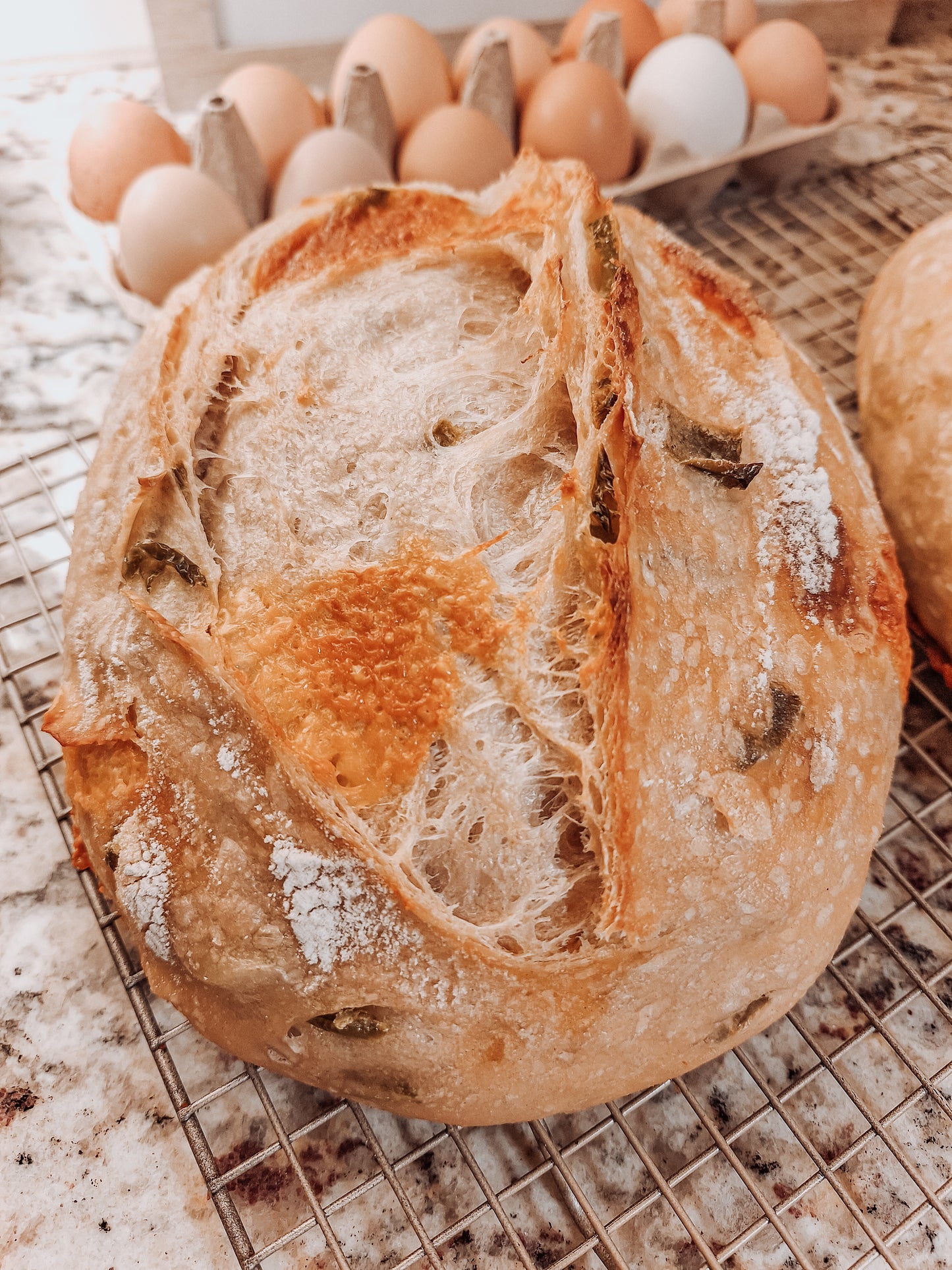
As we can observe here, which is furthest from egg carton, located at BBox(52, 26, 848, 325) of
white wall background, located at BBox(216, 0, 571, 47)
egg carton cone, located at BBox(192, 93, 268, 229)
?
white wall background, located at BBox(216, 0, 571, 47)

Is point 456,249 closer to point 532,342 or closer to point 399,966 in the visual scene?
point 532,342

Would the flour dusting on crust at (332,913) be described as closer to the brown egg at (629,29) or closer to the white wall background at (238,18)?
the brown egg at (629,29)

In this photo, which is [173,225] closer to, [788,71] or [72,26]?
[788,71]

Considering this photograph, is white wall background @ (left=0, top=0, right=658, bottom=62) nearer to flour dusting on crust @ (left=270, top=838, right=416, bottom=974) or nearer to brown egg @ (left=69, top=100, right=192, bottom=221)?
brown egg @ (left=69, top=100, right=192, bottom=221)

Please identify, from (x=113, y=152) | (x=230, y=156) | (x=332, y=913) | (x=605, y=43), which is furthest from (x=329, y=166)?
(x=332, y=913)

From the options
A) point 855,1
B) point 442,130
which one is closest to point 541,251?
point 442,130

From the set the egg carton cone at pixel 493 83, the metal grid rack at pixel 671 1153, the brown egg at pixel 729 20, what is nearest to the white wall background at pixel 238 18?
the brown egg at pixel 729 20
